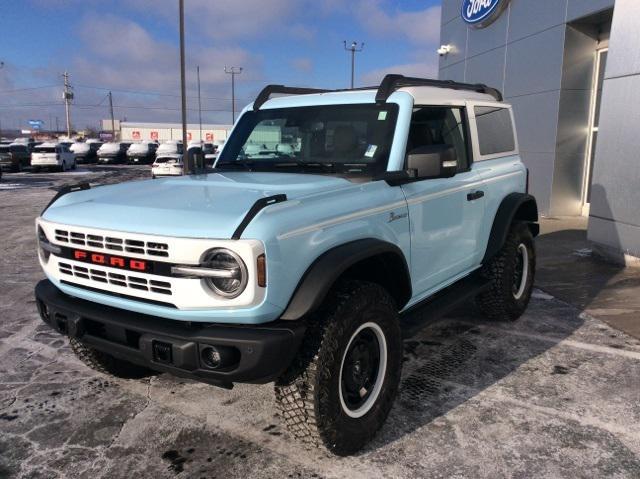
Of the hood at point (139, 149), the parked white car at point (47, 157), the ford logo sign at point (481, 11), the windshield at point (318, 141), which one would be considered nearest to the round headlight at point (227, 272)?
the windshield at point (318, 141)

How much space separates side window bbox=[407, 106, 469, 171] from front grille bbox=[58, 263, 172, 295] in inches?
72.0

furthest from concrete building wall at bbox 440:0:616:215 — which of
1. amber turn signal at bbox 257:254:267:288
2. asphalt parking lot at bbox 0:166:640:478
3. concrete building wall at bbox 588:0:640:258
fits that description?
amber turn signal at bbox 257:254:267:288

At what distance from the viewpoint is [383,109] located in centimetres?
362

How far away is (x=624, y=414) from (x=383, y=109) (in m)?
2.46

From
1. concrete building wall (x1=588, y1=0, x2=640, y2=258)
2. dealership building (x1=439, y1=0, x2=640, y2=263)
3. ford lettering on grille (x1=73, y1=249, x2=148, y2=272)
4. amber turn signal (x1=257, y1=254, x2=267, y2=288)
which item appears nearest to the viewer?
amber turn signal (x1=257, y1=254, x2=267, y2=288)

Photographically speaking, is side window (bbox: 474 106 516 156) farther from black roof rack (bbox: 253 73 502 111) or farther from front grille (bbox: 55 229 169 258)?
front grille (bbox: 55 229 169 258)

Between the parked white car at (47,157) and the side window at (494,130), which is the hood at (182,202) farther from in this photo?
the parked white car at (47,157)

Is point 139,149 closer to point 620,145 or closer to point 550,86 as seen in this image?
point 550,86

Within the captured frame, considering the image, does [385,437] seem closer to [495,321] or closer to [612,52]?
[495,321]

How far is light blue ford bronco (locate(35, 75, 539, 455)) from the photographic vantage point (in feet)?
7.98

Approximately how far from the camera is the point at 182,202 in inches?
110

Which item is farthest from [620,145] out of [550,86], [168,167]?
[168,167]

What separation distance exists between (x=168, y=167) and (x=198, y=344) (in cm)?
2349

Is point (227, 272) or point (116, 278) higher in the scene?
point (227, 272)
